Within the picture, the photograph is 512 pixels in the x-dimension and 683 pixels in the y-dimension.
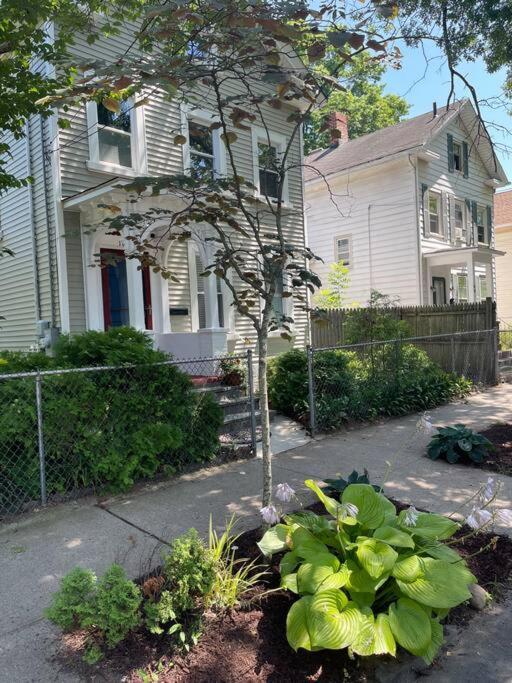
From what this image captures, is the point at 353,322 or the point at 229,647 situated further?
the point at 353,322

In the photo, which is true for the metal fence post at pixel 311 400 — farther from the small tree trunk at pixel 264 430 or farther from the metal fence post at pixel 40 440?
the metal fence post at pixel 40 440

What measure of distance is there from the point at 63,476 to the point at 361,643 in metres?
3.33

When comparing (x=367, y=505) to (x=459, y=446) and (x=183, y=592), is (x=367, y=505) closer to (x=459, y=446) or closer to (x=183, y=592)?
(x=183, y=592)

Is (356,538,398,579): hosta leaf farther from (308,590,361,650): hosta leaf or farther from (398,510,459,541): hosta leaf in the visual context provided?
(398,510,459,541): hosta leaf

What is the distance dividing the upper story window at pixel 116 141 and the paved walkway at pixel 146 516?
5.89 metres

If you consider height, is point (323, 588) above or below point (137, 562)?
above

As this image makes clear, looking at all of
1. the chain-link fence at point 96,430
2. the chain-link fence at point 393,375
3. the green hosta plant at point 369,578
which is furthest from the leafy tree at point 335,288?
the green hosta plant at point 369,578

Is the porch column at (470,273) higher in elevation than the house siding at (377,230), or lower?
lower

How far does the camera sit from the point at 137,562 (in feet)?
10.8

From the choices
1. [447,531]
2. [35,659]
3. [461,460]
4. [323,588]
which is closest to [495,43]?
[461,460]

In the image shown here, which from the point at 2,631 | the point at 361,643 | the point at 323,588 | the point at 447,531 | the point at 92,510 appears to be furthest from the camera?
the point at 92,510

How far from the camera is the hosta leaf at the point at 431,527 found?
9.13 ft

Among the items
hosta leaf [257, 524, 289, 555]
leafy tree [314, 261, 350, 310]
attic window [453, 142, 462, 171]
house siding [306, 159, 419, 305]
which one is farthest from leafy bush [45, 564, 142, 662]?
attic window [453, 142, 462, 171]

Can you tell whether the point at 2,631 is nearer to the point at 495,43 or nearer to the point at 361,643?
the point at 361,643
